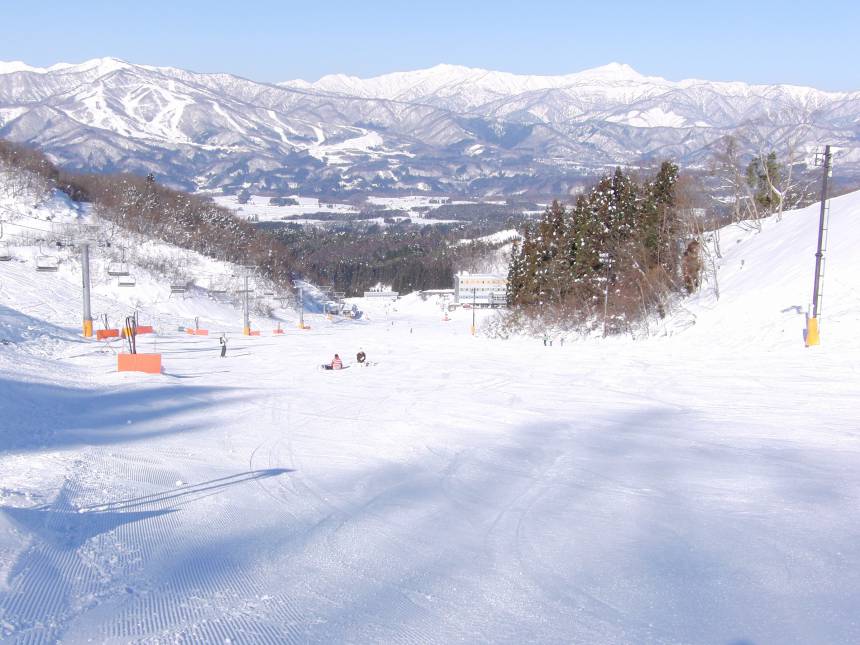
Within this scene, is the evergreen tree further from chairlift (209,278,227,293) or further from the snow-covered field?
chairlift (209,278,227,293)

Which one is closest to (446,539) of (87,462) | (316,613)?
(316,613)

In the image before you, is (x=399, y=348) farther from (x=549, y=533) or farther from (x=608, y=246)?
(x=549, y=533)

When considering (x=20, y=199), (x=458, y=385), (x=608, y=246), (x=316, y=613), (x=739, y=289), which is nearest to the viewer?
(x=316, y=613)

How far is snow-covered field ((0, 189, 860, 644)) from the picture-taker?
4836 millimetres

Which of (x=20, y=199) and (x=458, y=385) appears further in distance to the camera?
(x=20, y=199)

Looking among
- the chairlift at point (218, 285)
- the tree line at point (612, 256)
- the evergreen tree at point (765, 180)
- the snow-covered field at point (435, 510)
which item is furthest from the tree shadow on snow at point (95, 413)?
the chairlift at point (218, 285)

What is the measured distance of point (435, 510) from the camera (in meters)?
7.63

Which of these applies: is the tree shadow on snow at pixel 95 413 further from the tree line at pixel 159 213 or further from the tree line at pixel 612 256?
the tree line at pixel 159 213

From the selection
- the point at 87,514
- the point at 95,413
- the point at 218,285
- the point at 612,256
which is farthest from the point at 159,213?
the point at 87,514

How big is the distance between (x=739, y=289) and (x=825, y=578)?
84.3 ft

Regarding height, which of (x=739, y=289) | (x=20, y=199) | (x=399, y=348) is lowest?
(x=399, y=348)

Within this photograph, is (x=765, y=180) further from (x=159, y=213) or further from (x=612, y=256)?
(x=159, y=213)

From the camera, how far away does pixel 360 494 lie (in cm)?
824

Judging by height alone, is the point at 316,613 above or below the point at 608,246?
below
